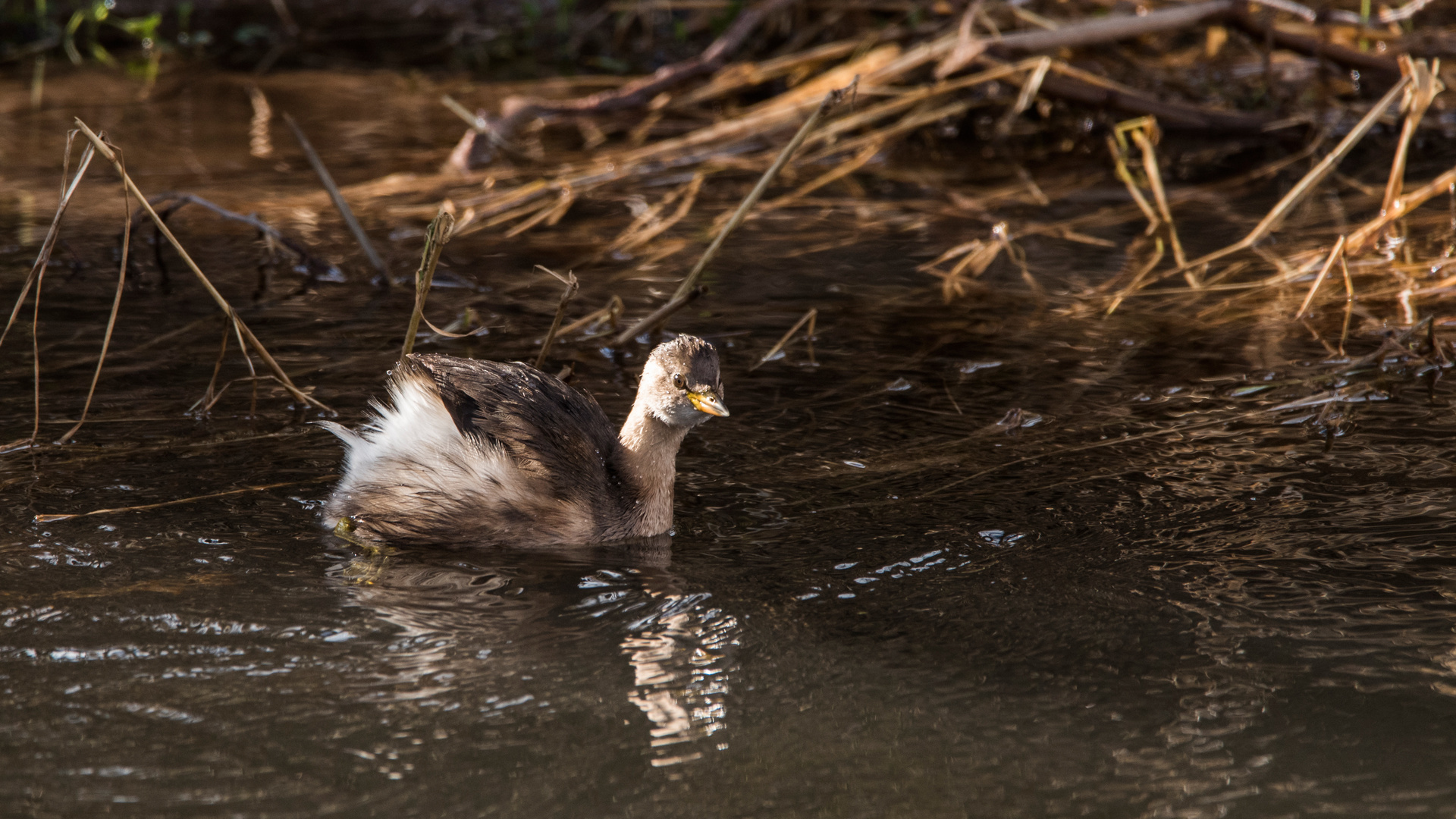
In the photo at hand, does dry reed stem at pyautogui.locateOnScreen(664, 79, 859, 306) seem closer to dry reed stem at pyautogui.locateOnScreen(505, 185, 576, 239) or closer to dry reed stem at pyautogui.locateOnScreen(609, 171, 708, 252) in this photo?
dry reed stem at pyautogui.locateOnScreen(609, 171, 708, 252)

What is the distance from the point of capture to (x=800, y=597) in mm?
3535

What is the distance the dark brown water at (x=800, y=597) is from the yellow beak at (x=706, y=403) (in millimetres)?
325

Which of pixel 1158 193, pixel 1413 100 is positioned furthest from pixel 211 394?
pixel 1413 100

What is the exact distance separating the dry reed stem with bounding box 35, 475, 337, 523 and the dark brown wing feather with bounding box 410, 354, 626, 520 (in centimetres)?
47

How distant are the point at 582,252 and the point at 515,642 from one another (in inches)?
136

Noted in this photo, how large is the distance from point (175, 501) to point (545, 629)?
1243mm

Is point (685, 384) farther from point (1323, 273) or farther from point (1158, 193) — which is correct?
point (1158, 193)

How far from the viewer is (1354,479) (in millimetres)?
4168

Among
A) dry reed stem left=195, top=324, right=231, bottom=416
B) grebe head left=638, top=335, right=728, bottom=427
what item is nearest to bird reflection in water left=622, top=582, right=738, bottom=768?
grebe head left=638, top=335, right=728, bottom=427

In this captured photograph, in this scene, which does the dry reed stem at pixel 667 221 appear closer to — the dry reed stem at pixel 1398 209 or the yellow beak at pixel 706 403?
the yellow beak at pixel 706 403

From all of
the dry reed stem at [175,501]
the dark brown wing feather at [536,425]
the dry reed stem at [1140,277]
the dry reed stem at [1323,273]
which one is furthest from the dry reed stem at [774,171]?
the dry reed stem at [1323,273]

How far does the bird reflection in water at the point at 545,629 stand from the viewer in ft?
10.0

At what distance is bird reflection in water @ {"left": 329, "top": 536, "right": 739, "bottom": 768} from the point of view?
10.0 ft

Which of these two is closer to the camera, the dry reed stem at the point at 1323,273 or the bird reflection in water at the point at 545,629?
the bird reflection in water at the point at 545,629
